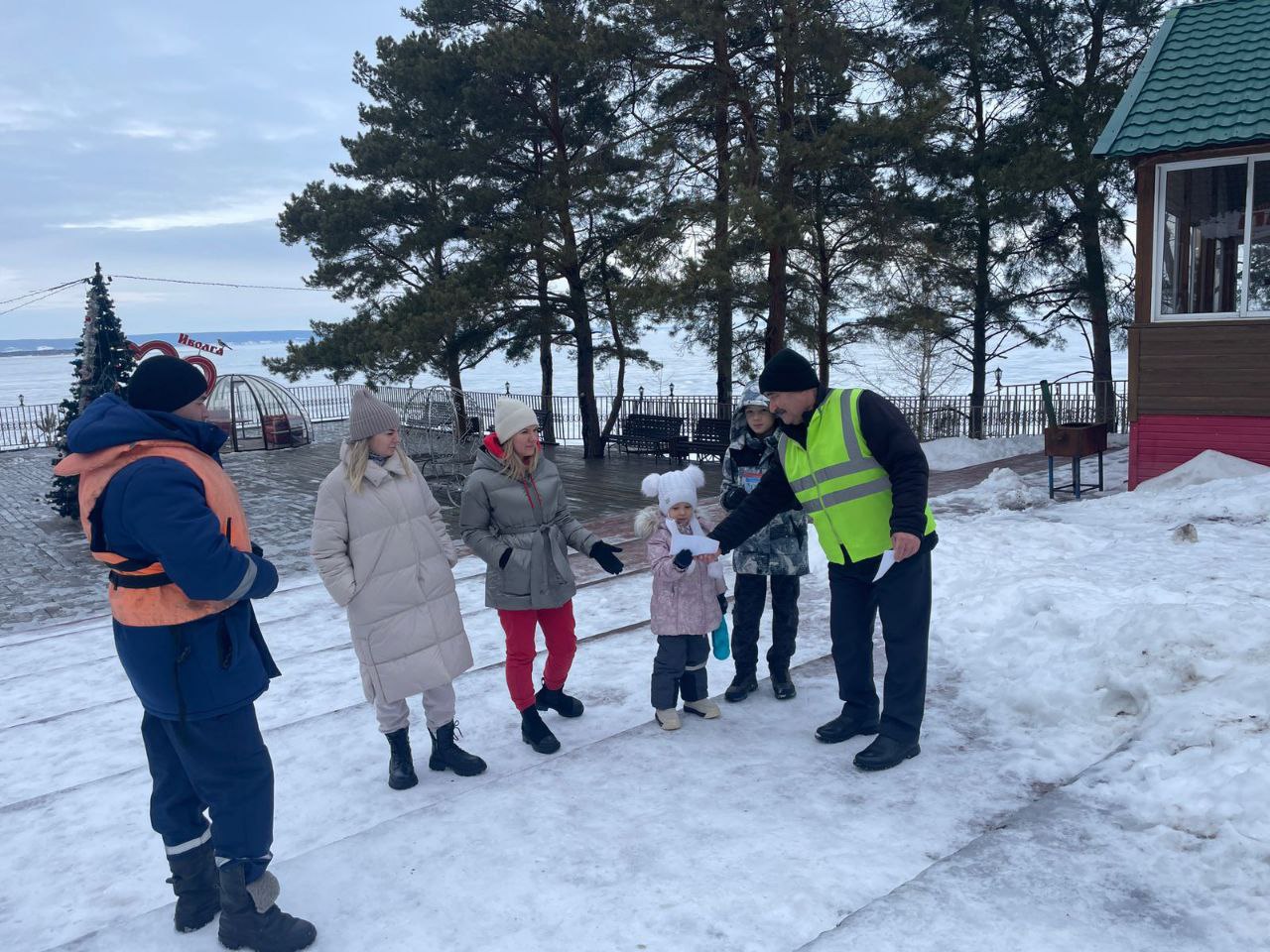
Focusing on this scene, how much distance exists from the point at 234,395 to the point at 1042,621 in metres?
24.6

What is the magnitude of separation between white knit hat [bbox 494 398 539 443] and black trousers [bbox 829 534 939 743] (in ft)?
5.26

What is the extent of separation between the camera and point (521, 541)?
452cm

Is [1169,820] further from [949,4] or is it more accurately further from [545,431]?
[545,431]

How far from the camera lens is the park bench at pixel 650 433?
1936 cm

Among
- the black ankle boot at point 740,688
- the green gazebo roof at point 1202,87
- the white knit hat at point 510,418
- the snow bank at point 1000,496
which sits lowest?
the black ankle boot at point 740,688

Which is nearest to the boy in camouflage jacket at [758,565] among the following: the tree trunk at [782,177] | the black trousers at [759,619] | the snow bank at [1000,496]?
the black trousers at [759,619]

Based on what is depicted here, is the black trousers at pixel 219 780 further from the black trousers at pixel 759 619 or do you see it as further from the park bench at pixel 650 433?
the park bench at pixel 650 433

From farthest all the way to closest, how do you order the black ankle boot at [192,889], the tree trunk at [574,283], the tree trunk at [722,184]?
the tree trunk at [574,283]
the tree trunk at [722,184]
the black ankle boot at [192,889]

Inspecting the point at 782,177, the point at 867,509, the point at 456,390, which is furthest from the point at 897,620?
the point at 456,390

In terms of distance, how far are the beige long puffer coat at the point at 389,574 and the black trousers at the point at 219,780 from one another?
0.91 metres

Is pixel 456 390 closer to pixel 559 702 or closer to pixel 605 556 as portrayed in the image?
pixel 559 702

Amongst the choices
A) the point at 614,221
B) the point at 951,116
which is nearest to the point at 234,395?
the point at 614,221

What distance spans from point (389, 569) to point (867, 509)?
6.86 ft

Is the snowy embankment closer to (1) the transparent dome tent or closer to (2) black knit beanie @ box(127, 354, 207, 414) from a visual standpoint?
(2) black knit beanie @ box(127, 354, 207, 414)
